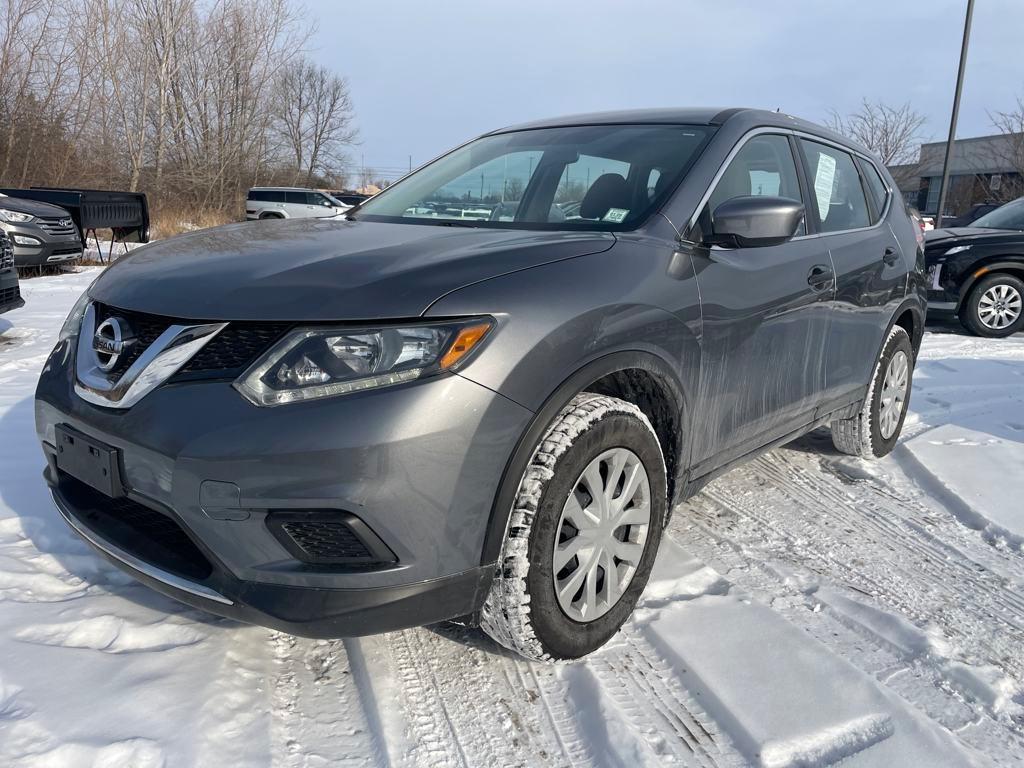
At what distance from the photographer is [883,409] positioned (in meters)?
4.09

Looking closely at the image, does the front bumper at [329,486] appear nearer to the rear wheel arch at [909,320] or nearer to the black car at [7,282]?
the rear wheel arch at [909,320]

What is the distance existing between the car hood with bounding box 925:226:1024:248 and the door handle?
6486 millimetres

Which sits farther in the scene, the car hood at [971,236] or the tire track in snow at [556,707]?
the car hood at [971,236]

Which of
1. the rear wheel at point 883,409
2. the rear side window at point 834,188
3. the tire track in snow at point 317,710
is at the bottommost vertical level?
the tire track in snow at point 317,710

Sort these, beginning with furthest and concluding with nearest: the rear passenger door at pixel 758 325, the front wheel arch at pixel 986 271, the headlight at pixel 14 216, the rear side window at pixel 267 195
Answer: the rear side window at pixel 267 195 < the headlight at pixel 14 216 < the front wheel arch at pixel 986 271 < the rear passenger door at pixel 758 325

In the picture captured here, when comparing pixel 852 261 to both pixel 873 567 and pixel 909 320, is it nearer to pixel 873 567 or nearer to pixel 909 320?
pixel 909 320

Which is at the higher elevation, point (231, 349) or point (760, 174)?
point (760, 174)

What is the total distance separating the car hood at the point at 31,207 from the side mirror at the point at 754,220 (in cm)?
941

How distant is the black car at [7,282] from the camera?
5.67m

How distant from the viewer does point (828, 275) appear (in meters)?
3.20

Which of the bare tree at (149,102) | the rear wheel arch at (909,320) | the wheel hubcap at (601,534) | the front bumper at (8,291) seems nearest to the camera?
the wheel hubcap at (601,534)

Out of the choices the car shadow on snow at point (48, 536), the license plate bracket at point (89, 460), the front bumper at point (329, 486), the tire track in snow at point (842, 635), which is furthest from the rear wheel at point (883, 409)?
the license plate bracket at point (89, 460)

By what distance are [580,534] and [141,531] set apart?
1.17 meters

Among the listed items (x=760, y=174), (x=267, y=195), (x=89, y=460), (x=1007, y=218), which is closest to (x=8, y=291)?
(x=89, y=460)
